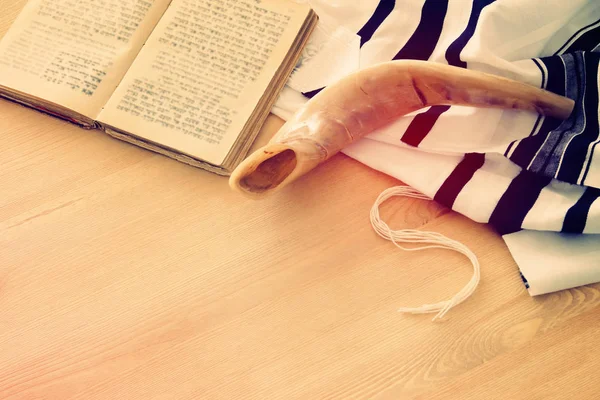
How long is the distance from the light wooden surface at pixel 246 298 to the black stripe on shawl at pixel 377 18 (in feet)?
0.53

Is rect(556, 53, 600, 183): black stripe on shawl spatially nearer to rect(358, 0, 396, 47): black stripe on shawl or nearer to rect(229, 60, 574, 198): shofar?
rect(229, 60, 574, 198): shofar

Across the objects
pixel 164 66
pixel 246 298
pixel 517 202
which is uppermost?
pixel 517 202

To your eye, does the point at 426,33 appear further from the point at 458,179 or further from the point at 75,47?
the point at 75,47

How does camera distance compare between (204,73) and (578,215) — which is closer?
(578,215)

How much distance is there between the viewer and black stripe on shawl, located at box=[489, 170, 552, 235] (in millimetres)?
530

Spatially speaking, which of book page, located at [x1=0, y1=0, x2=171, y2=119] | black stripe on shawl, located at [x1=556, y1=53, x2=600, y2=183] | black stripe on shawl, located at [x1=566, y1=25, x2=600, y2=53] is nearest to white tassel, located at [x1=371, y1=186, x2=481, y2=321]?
black stripe on shawl, located at [x1=556, y1=53, x2=600, y2=183]

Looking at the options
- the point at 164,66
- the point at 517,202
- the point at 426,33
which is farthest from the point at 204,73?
the point at 517,202

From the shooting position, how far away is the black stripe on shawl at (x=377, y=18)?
634mm

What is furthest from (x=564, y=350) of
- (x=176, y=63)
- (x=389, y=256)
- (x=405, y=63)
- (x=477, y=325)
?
(x=176, y=63)

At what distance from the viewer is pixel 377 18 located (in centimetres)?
64

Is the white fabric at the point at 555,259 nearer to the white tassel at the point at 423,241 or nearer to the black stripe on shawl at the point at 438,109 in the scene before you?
the white tassel at the point at 423,241

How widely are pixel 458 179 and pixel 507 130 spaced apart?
0.08 m

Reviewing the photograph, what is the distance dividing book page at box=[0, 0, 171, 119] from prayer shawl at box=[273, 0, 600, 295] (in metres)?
0.21

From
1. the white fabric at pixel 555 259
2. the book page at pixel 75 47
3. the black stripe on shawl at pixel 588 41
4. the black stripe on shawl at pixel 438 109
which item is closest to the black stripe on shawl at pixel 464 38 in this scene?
the black stripe on shawl at pixel 438 109
